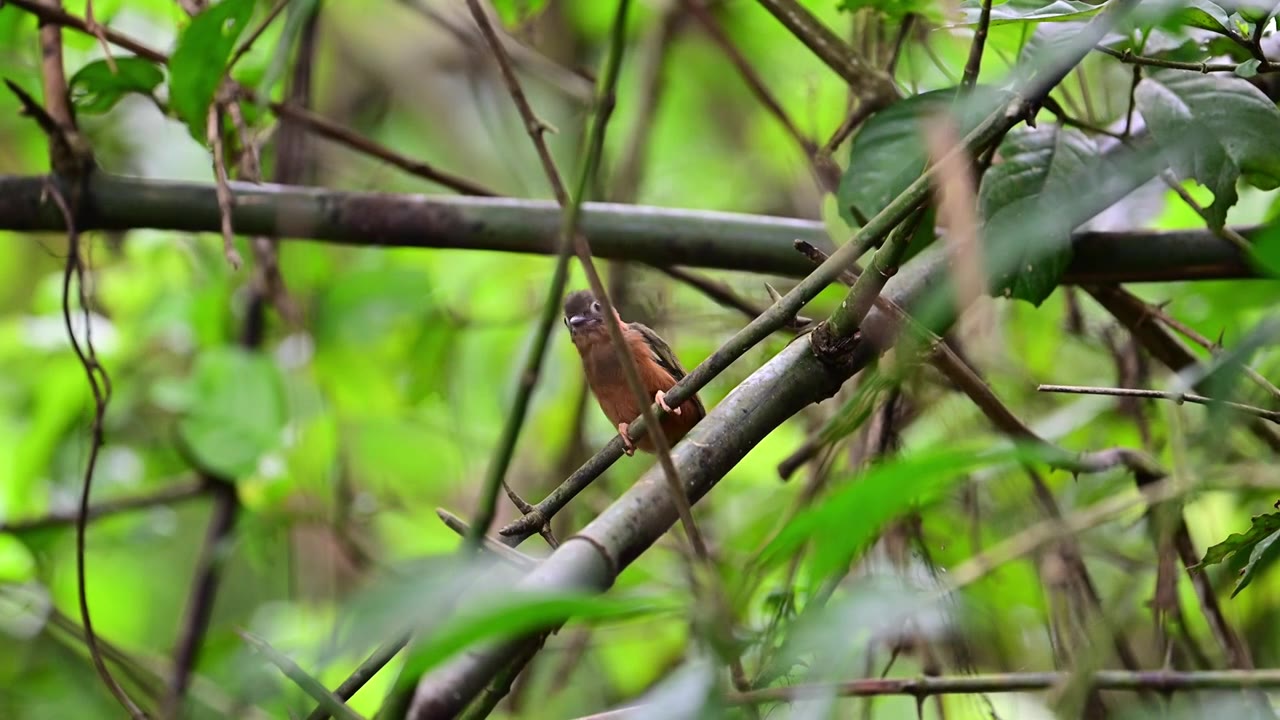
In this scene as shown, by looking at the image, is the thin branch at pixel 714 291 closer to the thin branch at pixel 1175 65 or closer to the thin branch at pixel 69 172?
the thin branch at pixel 1175 65

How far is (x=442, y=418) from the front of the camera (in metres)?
4.35

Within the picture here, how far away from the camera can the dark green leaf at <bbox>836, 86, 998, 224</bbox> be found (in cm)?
203

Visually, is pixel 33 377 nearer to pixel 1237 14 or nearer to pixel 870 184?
pixel 870 184

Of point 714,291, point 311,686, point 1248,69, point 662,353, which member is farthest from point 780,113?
point 311,686

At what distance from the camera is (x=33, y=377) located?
3.47 m

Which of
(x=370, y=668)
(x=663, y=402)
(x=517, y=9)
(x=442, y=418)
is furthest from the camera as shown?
(x=442, y=418)

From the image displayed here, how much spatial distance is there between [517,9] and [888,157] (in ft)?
4.44

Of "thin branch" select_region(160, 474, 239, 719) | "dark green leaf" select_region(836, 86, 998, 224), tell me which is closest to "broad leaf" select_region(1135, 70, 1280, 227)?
"dark green leaf" select_region(836, 86, 998, 224)

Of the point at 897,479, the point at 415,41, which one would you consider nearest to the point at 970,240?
the point at 897,479

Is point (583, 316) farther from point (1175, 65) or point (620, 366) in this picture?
point (1175, 65)

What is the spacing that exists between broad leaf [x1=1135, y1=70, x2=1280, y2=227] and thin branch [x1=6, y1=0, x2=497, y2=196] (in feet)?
4.66

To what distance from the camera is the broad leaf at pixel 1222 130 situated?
1772 mm

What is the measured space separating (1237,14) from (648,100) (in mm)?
3051

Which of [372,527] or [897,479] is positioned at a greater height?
[897,479]
